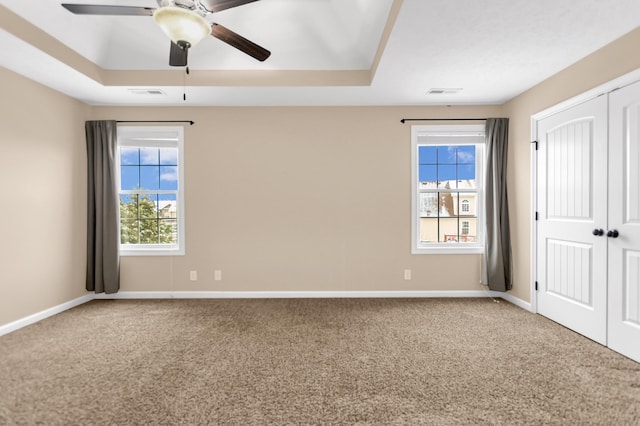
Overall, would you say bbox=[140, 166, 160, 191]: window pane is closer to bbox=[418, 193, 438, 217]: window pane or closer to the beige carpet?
the beige carpet

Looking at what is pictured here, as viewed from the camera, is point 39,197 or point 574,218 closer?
point 574,218

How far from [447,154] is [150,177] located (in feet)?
13.7

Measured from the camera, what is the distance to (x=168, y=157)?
13.8 feet

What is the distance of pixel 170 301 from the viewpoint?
3.97 metres

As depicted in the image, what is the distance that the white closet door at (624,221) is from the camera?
2.42m

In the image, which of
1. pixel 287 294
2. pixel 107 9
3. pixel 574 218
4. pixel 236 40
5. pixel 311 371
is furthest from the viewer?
pixel 287 294

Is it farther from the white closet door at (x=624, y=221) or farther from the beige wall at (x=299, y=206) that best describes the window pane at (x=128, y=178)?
the white closet door at (x=624, y=221)

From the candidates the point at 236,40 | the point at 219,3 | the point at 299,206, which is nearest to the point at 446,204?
the point at 299,206

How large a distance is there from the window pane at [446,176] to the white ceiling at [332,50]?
2.92ft

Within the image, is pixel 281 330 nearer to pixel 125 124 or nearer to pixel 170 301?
pixel 170 301

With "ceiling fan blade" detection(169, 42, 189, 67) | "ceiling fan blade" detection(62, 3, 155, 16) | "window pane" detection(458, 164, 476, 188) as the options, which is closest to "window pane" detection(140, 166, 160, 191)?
"ceiling fan blade" detection(169, 42, 189, 67)

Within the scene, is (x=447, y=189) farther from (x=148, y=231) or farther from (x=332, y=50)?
(x=148, y=231)

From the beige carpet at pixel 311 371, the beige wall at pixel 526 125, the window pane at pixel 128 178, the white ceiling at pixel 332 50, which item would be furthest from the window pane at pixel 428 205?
the window pane at pixel 128 178

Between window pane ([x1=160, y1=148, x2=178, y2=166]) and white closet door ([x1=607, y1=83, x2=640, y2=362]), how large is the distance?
15.8ft
